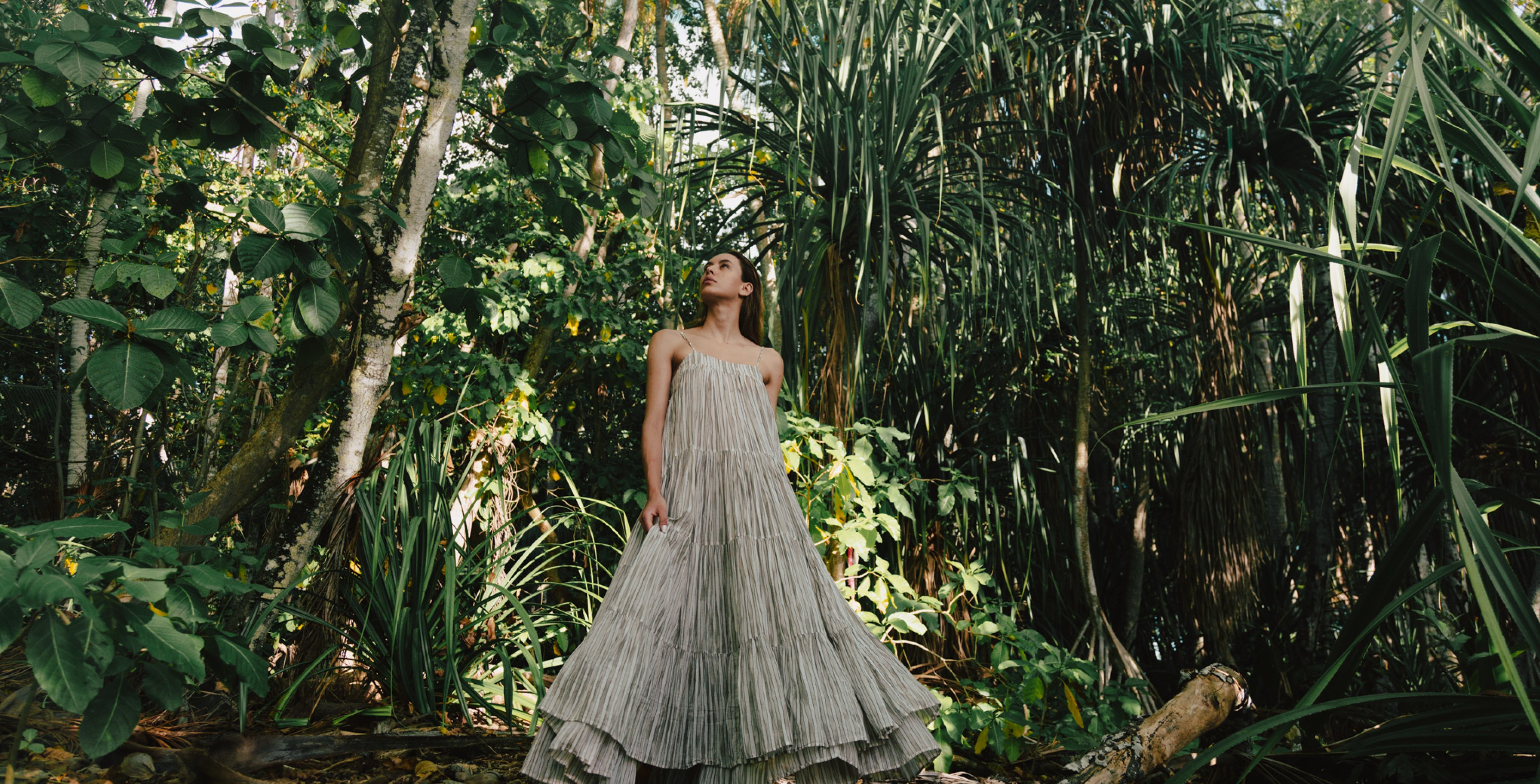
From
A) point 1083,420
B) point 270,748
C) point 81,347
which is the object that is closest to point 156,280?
point 270,748

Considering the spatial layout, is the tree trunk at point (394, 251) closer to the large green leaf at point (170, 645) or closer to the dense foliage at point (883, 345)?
the dense foliage at point (883, 345)

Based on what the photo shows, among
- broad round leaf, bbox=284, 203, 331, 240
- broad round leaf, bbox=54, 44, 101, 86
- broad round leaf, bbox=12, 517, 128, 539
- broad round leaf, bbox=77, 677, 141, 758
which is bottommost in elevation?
broad round leaf, bbox=77, 677, 141, 758

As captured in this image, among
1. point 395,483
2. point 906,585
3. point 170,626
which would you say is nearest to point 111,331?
point 170,626

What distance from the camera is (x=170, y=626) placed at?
1.21m

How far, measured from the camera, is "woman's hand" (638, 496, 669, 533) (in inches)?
67.8

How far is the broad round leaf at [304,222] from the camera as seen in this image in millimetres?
1382

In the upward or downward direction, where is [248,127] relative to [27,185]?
downward

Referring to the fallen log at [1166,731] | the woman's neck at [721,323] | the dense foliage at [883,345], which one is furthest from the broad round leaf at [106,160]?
the fallen log at [1166,731]

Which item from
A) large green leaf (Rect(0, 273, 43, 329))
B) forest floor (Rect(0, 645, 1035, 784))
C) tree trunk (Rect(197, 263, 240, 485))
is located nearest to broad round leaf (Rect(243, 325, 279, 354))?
large green leaf (Rect(0, 273, 43, 329))

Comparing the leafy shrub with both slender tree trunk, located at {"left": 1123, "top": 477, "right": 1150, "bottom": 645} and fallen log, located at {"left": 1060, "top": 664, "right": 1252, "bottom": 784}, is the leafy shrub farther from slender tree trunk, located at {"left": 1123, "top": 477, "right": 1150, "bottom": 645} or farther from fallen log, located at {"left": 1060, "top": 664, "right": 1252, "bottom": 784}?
slender tree trunk, located at {"left": 1123, "top": 477, "right": 1150, "bottom": 645}

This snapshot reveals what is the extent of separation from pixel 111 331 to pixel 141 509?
13.1ft

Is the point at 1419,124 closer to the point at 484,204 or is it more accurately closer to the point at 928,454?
the point at 928,454

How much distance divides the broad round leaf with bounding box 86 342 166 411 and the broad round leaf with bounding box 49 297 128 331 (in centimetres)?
5

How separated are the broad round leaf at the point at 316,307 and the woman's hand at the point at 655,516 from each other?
0.69m
